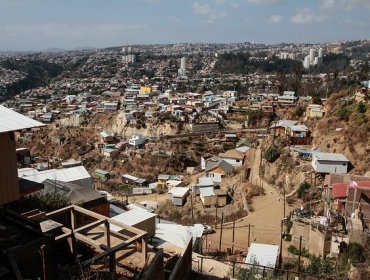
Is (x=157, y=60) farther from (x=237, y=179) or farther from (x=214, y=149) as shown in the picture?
(x=237, y=179)

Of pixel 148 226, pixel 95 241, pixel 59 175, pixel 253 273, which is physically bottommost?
pixel 148 226

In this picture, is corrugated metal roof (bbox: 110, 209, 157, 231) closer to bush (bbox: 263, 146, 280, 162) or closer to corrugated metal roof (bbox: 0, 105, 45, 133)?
corrugated metal roof (bbox: 0, 105, 45, 133)

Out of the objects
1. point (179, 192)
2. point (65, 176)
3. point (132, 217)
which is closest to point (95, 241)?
point (132, 217)

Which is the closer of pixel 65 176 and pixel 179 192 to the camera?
pixel 65 176

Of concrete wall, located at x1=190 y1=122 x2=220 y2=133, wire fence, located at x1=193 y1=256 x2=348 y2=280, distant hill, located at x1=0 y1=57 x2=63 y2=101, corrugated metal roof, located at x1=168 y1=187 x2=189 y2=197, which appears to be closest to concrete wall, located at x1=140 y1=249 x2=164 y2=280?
wire fence, located at x1=193 y1=256 x2=348 y2=280

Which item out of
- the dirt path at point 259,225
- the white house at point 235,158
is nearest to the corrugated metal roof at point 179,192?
the dirt path at point 259,225

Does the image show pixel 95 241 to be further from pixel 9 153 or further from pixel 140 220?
pixel 140 220
